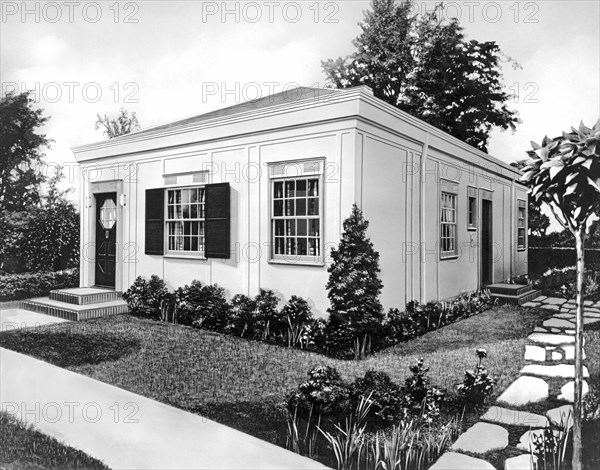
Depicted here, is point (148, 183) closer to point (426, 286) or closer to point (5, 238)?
point (5, 238)

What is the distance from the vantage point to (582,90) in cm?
214

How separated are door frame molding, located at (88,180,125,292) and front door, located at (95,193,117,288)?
1.3 inches

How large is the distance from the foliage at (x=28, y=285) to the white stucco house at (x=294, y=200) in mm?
274

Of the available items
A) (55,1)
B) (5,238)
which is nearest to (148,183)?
(5,238)

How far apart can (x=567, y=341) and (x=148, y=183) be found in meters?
3.47

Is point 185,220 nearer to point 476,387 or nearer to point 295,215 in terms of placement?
point 295,215

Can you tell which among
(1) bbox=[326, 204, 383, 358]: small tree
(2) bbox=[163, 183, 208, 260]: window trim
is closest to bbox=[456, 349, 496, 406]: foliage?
(1) bbox=[326, 204, 383, 358]: small tree

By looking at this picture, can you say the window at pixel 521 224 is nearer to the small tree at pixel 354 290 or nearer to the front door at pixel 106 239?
the small tree at pixel 354 290

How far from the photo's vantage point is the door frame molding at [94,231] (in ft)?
10.8

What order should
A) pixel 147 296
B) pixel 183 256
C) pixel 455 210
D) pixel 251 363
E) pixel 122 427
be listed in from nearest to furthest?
pixel 122 427
pixel 455 210
pixel 251 363
pixel 147 296
pixel 183 256

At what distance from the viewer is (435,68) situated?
2.05 metres

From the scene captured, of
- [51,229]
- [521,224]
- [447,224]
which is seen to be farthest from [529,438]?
[51,229]

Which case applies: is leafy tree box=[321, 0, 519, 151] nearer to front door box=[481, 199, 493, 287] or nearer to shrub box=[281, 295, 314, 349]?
front door box=[481, 199, 493, 287]

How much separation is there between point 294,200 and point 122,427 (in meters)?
2.18
